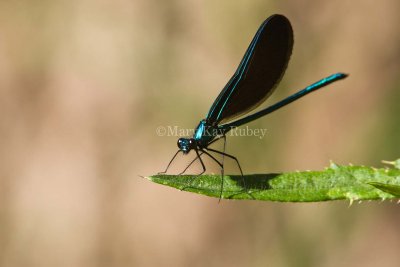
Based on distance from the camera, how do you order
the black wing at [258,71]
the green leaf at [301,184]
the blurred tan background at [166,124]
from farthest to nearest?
the blurred tan background at [166,124]
the black wing at [258,71]
the green leaf at [301,184]

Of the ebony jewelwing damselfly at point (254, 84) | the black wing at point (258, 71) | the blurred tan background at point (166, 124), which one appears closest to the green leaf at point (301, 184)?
the ebony jewelwing damselfly at point (254, 84)

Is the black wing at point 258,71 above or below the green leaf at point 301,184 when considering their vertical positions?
above

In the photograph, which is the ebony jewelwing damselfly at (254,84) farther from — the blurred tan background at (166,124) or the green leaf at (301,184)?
the blurred tan background at (166,124)

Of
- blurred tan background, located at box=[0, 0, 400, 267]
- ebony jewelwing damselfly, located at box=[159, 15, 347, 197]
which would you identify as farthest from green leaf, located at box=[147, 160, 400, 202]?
blurred tan background, located at box=[0, 0, 400, 267]

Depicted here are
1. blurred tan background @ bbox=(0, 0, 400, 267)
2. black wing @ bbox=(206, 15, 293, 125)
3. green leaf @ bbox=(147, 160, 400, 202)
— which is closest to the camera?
green leaf @ bbox=(147, 160, 400, 202)

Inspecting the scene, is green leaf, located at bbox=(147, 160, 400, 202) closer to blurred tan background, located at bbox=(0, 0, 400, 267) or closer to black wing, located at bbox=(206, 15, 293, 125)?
black wing, located at bbox=(206, 15, 293, 125)

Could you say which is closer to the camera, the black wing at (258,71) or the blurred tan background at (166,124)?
the black wing at (258,71)

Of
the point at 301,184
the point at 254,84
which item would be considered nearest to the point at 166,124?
the point at 254,84

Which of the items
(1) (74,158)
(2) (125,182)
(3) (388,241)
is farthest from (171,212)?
(3) (388,241)
